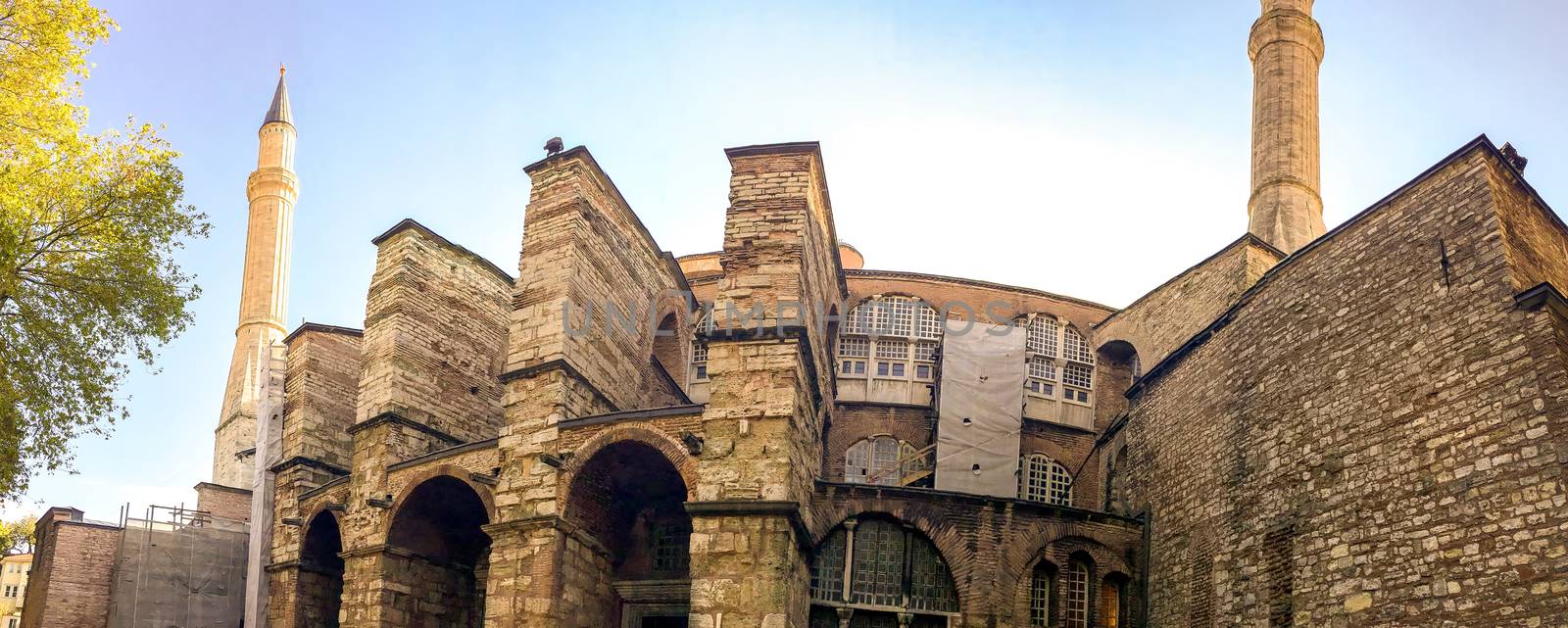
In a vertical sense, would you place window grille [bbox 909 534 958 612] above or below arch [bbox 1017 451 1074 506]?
below

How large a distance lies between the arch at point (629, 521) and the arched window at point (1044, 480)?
8611mm

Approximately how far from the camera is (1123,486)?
21.4 meters

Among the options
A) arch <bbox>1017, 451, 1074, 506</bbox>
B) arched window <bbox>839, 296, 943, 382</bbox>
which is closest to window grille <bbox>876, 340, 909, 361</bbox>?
arched window <bbox>839, 296, 943, 382</bbox>

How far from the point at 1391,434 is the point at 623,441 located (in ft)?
31.0

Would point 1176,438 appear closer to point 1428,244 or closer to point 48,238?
point 1428,244

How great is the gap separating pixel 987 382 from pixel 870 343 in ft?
8.92

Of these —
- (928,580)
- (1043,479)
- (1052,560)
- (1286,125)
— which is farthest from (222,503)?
(1286,125)

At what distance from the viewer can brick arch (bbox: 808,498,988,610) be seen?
18.2 meters

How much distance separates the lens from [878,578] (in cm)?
1845

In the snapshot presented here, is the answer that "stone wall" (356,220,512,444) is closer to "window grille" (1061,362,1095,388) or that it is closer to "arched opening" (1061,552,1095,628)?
"arched opening" (1061,552,1095,628)

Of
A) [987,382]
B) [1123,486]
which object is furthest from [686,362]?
[1123,486]

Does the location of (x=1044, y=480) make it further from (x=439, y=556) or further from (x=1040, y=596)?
(x=439, y=556)

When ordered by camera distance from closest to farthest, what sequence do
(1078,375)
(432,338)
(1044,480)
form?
(432,338), (1044,480), (1078,375)

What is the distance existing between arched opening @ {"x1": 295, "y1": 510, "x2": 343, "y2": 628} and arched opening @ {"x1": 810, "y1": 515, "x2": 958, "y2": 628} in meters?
9.36
